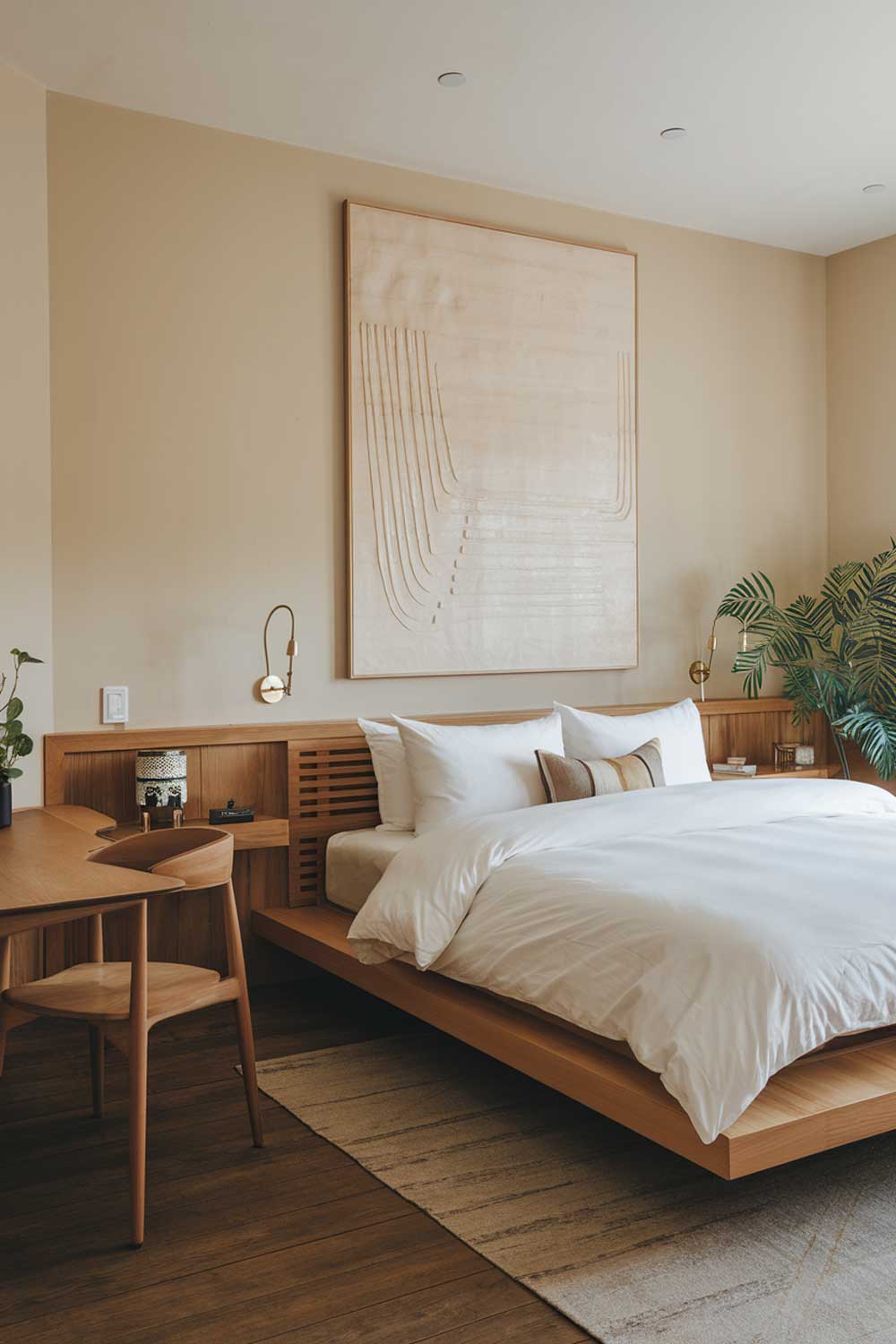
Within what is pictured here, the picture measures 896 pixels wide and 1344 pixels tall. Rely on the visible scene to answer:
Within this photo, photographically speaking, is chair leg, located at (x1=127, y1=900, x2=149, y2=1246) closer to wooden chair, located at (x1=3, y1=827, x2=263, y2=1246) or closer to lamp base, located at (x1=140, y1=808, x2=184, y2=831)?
wooden chair, located at (x1=3, y1=827, x2=263, y2=1246)

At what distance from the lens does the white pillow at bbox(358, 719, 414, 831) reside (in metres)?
4.18

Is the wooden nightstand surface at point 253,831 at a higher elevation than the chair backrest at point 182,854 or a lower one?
lower

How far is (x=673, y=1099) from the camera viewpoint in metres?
2.45

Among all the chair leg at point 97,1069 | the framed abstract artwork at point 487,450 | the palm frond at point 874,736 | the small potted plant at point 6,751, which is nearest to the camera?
the chair leg at point 97,1069

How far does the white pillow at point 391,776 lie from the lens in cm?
418

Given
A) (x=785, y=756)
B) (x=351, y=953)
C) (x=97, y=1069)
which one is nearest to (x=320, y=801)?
(x=351, y=953)

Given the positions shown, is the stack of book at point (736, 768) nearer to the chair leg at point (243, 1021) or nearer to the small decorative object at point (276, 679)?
the small decorative object at point (276, 679)

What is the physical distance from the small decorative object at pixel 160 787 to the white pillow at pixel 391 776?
0.71 m

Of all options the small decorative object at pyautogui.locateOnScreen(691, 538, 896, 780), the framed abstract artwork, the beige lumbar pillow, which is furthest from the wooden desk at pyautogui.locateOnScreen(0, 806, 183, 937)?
the small decorative object at pyautogui.locateOnScreen(691, 538, 896, 780)

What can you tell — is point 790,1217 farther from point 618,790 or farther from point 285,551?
point 285,551

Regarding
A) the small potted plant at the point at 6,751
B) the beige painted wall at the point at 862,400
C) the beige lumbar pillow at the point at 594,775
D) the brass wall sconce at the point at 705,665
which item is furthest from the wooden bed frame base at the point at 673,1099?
the beige painted wall at the point at 862,400

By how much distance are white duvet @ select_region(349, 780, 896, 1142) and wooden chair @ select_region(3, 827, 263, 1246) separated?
23.8 inches

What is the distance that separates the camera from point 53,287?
3.88 meters

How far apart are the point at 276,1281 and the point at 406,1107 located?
0.86 m
